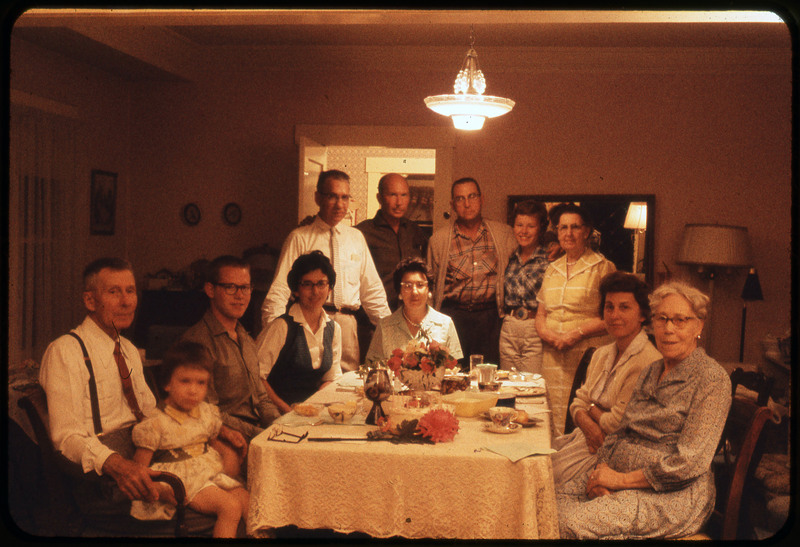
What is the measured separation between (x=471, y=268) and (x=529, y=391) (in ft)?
2.45

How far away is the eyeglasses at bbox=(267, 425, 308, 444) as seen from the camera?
6.57ft

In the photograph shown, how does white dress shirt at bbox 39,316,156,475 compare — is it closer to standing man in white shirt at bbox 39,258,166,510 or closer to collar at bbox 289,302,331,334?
standing man in white shirt at bbox 39,258,166,510

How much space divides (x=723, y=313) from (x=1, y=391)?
2.63m

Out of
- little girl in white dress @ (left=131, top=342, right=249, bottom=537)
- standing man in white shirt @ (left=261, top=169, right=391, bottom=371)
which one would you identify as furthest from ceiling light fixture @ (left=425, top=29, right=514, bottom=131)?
little girl in white dress @ (left=131, top=342, right=249, bottom=537)

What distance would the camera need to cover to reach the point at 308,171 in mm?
3199

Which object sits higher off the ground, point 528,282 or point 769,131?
point 769,131

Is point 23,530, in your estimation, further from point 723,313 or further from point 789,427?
point 723,313

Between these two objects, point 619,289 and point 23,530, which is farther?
point 619,289

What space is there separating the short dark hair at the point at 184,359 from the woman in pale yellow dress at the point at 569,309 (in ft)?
4.91

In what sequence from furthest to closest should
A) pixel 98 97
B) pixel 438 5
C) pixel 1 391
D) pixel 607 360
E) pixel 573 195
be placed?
pixel 573 195, pixel 98 97, pixel 607 360, pixel 1 391, pixel 438 5

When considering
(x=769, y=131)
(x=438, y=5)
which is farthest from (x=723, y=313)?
(x=438, y=5)

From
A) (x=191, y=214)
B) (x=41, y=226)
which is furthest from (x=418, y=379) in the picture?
(x=41, y=226)

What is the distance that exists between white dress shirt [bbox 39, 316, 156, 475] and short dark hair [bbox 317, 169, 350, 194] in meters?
1.26

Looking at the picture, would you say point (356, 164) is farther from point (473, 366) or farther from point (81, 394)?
point (81, 394)
